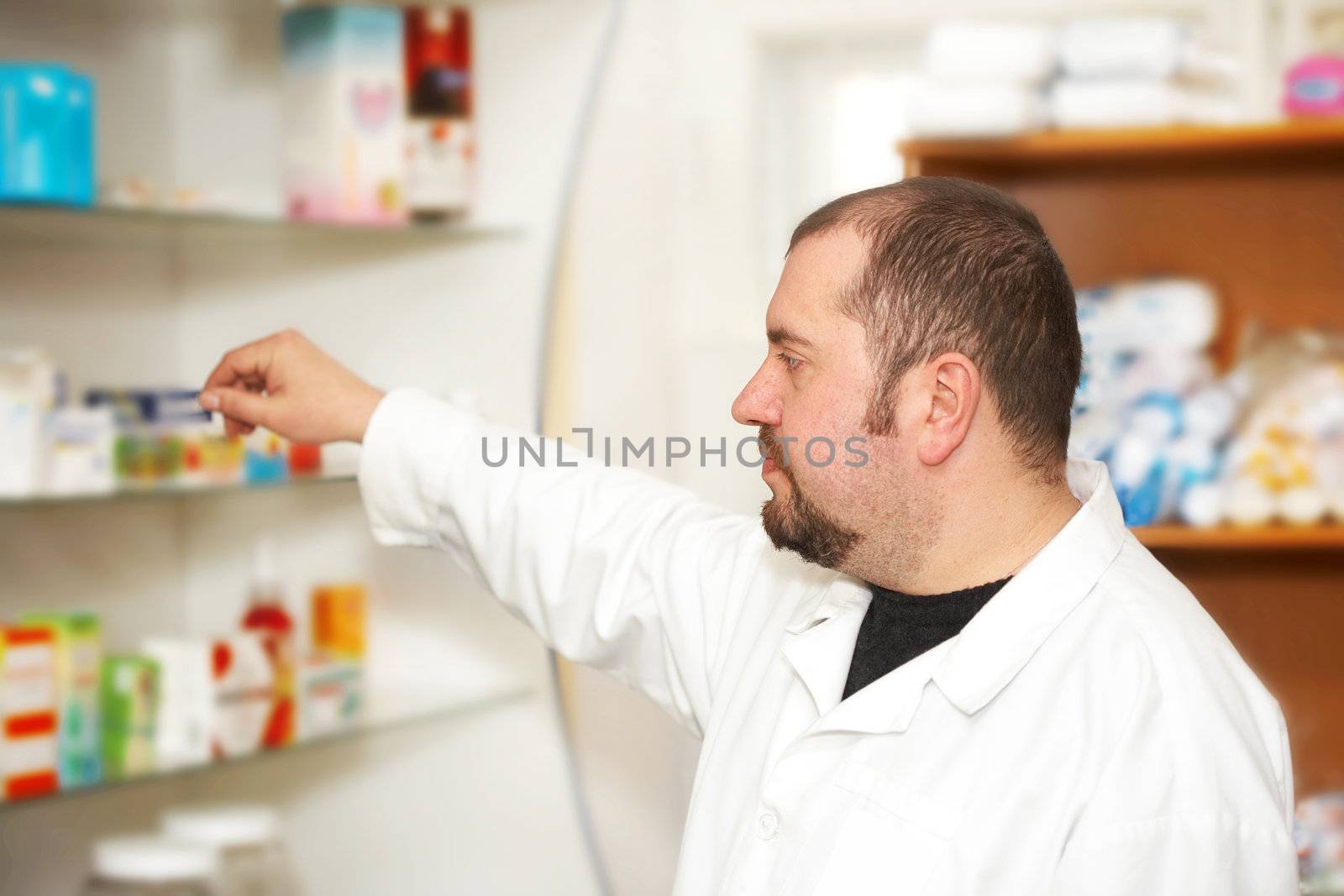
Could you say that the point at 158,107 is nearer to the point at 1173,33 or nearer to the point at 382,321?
the point at 382,321

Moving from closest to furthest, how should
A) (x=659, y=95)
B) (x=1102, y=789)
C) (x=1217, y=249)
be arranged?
(x=1102, y=789), (x=659, y=95), (x=1217, y=249)

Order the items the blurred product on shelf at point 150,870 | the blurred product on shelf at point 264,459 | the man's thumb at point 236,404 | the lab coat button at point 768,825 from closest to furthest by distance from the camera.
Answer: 1. the lab coat button at point 768,825
2. the man's thumb at point 236,404
3. the blurred product on shelf at point 150,870
4. the blurred product on shelf at point 264,459

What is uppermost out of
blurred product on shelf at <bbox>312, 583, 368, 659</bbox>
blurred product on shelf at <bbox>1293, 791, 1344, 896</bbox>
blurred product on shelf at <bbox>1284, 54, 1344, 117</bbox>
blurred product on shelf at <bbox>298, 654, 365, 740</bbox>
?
blurred product on shelf at <bbox>1284, 54, 1344, 117</bbox>

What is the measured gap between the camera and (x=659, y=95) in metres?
1.66

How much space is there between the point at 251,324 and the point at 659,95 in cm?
57

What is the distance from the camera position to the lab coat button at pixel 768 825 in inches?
33.5

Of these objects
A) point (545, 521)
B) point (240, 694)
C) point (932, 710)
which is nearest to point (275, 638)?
point (240, 694)

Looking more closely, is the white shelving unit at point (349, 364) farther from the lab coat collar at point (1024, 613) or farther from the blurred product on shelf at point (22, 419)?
the lab coat collar at point (1024, 613)

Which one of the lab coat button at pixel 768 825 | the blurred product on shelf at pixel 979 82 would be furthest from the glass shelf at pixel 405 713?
the blurred product on shelf at pixel 979 82

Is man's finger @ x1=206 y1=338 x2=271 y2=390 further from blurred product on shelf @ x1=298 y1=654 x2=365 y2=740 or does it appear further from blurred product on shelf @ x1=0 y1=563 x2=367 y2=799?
blurred product on shelf @ x1=298 y1=654 x2=365 y2=740

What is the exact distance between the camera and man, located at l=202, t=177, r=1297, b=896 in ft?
2.49

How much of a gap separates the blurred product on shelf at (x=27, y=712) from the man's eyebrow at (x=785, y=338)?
78 centimetres

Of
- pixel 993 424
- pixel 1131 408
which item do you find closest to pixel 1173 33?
pixel 1131 408

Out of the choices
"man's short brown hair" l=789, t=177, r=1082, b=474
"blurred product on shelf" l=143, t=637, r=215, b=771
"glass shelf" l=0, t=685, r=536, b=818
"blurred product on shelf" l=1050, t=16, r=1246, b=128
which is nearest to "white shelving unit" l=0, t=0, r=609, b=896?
"glass shelf" l=0, t=685, r=536, b=818
